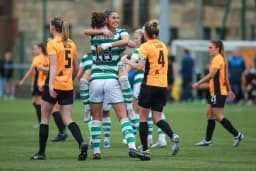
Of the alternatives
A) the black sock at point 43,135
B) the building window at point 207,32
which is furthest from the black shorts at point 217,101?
the building window at point 207,32

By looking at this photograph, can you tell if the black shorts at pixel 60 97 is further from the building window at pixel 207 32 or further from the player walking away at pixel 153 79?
the building window at pixel 207 32

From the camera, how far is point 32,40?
165 feet

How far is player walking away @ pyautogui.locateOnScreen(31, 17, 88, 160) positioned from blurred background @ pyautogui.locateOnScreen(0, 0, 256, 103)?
2338 cm

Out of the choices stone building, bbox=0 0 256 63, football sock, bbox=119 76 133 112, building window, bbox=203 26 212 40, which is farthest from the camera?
building window, bbox=203 26 212 40

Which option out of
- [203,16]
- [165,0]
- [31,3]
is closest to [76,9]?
[31,3]

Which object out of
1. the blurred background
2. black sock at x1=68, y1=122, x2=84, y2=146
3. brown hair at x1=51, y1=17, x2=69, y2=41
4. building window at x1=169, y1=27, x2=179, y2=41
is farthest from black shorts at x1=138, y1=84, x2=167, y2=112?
building window at x1=169, y1=27, x2=179, y2=41

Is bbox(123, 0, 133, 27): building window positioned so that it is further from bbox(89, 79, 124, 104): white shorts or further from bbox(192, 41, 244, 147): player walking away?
bbox(89, 79, 124, 104): white shorts

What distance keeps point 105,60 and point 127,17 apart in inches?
1524

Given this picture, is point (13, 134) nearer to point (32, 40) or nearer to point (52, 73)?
point (52, 73)

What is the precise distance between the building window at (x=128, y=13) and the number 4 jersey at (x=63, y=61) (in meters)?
38.4

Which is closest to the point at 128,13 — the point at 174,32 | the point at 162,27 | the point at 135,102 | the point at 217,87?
the point at 174,32

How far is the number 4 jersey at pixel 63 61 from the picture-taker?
15.1 metres

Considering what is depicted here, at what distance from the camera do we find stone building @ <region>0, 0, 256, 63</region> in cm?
5203

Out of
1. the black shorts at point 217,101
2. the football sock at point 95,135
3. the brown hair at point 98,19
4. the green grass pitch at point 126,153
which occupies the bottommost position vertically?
the green grass pitch at point 126,153
